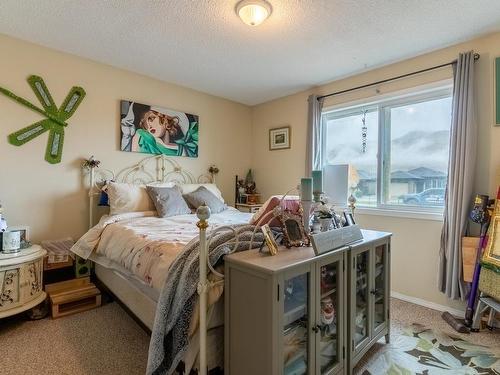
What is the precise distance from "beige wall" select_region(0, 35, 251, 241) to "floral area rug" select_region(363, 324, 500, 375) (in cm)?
298

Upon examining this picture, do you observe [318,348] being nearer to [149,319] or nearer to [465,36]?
[149,319]

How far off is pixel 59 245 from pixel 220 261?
206cm

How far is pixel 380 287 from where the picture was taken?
1.96 metres

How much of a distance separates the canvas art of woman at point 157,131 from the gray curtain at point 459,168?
9.50 feet

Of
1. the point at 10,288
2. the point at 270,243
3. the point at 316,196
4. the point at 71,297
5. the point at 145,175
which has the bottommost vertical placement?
the point at 71,297

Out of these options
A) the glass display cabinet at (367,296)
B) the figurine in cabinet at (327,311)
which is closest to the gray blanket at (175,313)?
the figurine in cabinet at (327,311)

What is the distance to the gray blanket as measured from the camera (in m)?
1.33

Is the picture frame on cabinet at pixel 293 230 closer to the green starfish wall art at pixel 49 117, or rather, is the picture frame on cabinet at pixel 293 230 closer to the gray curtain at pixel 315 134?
the gray curtain at pixel 315 134

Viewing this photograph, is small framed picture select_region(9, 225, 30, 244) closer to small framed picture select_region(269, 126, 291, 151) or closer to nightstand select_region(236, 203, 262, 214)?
nightstand select_region(236, 203, 262, 214)

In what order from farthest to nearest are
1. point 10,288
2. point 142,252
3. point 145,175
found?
point 145,175 → point 10,288 → point 142,252

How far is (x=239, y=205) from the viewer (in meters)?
4.17

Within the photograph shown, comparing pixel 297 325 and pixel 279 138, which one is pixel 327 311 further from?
pixel 279 138

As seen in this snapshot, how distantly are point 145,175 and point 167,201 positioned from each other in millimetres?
687

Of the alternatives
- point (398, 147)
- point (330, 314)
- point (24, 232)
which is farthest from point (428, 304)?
point (24, 232)
